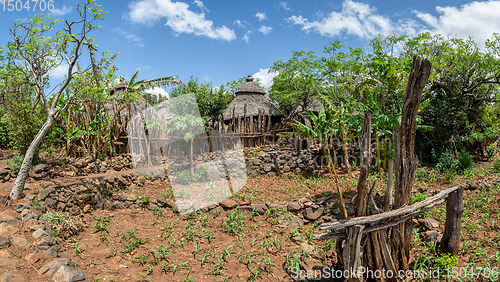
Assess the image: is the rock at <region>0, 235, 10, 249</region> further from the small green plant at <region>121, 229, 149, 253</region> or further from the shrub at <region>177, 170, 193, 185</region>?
the shrub at <region>177, 170, 193, 185</region>

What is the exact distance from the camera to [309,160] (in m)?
10.4

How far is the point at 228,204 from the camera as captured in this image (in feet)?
24.0

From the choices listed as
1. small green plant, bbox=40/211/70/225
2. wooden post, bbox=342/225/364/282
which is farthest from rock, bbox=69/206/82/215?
wooden post, bbox=342/225/364/282

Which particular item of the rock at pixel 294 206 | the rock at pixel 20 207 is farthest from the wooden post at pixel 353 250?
the rock at pixel 20 207

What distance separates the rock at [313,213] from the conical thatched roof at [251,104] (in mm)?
10315

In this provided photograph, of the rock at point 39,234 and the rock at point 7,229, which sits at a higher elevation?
the rock at point 7,229

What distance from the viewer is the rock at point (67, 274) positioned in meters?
4.02

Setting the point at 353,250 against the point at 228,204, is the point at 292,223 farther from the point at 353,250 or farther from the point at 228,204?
the point at 353,250

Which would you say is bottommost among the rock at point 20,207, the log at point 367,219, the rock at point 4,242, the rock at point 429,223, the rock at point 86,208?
the rock at point 429,223

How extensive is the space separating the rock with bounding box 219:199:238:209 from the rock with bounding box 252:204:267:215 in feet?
1.78

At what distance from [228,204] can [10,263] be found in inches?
169

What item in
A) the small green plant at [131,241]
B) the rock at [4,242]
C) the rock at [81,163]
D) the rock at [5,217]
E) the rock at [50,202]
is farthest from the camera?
the rock at [81,163]

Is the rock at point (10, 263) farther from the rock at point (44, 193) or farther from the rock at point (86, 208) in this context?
the rock at point (86, 208)

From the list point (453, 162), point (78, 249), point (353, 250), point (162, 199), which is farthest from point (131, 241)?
point (453, 162)
